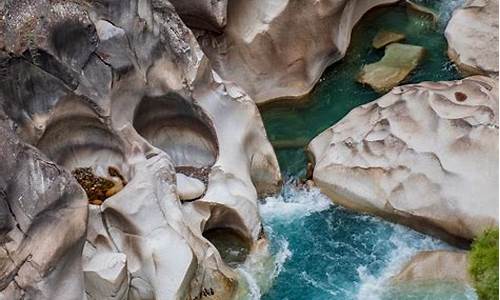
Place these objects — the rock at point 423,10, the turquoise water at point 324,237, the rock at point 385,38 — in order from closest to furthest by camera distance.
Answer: the turquoise water at point 324,237
the rock at point 385,38
the rock at point 423,10

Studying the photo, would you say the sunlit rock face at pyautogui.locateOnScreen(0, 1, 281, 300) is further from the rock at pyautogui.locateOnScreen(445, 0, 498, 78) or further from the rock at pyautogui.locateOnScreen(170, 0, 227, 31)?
the rock at pyautogui.locateOnScreen(445, 0, 498, 78)

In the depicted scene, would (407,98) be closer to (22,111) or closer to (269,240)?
(269,240)

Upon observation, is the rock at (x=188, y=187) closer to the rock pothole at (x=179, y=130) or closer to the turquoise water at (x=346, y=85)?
the rock pothole at (x=179, y=130)

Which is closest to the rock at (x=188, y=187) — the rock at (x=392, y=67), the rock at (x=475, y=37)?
the rock at (x=392, y=67)

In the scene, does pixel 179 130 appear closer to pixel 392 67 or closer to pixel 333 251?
pixel 333 251

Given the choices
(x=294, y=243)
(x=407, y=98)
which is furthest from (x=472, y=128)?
(x=294, y=243)

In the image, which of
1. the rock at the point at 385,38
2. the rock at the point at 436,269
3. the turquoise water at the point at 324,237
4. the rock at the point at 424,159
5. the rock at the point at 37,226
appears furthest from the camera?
the rock at the point at 385,38
